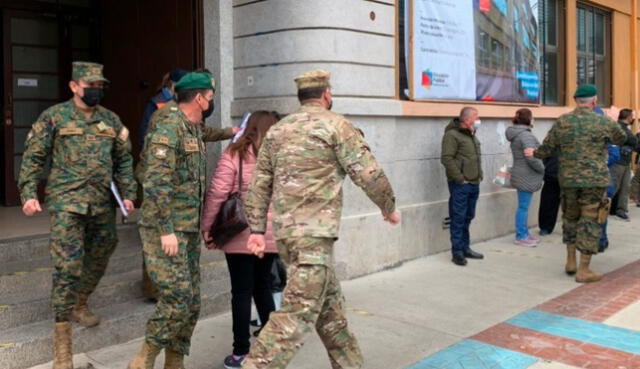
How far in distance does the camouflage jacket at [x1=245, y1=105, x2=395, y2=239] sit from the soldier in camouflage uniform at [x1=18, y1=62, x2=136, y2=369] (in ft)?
4.09

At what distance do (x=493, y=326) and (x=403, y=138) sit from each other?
9.27 feet

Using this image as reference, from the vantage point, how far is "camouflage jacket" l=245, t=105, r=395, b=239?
3506mm

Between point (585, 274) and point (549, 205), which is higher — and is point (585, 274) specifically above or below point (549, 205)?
below

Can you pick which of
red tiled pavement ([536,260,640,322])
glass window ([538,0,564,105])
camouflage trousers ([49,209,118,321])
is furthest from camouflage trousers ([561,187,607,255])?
camouflage trousers ([49,209,118,321])

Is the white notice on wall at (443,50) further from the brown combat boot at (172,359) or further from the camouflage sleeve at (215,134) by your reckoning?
the brown combat boot at (172,359)

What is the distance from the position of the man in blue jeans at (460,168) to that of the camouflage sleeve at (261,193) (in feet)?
13.2

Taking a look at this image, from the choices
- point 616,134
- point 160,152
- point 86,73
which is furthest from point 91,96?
point 616,134

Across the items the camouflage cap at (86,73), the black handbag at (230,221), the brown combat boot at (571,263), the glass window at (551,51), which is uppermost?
the glass window at (551,51)

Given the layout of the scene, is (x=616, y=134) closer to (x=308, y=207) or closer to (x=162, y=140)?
(x=308, y=207)

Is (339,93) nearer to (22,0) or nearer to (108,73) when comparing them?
(108,73)

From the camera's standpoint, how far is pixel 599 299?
6.04 metres

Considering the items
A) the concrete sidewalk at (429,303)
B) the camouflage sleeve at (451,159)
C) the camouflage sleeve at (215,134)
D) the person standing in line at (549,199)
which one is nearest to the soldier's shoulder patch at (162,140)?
the camouflage sleeve at (215,134)

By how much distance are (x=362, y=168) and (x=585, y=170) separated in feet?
12.6

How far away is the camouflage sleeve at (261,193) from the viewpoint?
3.63 meters
